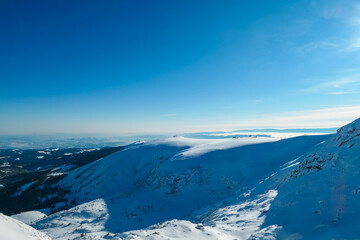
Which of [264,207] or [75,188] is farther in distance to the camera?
[75,188]

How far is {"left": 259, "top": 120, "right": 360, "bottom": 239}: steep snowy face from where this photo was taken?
9930 millimetres

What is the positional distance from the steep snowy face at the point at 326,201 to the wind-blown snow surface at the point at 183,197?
2.13 metres

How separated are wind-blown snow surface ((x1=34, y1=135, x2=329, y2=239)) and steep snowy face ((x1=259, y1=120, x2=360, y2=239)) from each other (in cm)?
213

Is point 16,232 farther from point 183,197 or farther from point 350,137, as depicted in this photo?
point 350,137

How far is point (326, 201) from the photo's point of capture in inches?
485

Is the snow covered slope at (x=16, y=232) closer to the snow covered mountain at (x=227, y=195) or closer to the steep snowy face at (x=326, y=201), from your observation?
the snow covered mountain at (x=227, y=195)

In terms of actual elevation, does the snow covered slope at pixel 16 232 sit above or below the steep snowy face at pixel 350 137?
below

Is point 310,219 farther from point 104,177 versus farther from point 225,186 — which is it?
point 104,177

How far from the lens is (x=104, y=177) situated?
5400 cm

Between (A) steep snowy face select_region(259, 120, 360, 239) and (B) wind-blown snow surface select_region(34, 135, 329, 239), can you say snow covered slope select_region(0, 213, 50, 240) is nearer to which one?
(B) wind-blown snow surface select_region(34, 135, 329, 239)

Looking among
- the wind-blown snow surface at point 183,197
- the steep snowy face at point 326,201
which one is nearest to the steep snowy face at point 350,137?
the steep snowy face at point 326,201

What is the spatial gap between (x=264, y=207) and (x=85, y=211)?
1013 inches

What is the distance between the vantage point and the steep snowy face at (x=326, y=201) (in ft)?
32.6

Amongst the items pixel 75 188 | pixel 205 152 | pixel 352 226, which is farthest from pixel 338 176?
pixel 75 188
